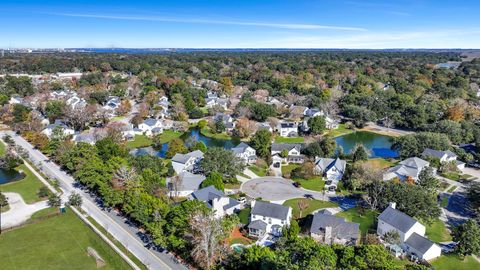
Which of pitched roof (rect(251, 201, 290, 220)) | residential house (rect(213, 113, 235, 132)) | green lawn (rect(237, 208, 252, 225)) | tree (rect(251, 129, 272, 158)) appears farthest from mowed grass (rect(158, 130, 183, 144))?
pitched roof (rect(251, 201, 290, 220))

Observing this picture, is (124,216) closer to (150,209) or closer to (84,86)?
(150,209)

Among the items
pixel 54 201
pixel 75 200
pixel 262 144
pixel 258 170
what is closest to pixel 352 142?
pixel 262 144

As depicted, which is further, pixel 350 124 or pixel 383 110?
pixel 383 110

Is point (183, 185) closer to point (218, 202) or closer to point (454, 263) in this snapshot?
point (218, 202)

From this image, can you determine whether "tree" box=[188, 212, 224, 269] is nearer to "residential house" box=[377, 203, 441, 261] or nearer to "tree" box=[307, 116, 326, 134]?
"residential house" box=[377, 203, 441, 261]

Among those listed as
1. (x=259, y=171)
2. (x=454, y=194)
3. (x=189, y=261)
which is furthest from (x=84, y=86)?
(x=454, y=194)

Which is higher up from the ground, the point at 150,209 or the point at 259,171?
the point at 150,209

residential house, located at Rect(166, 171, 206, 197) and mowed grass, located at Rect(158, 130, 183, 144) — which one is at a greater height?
residential house, located at Rect(166, 171, 206, 197)
